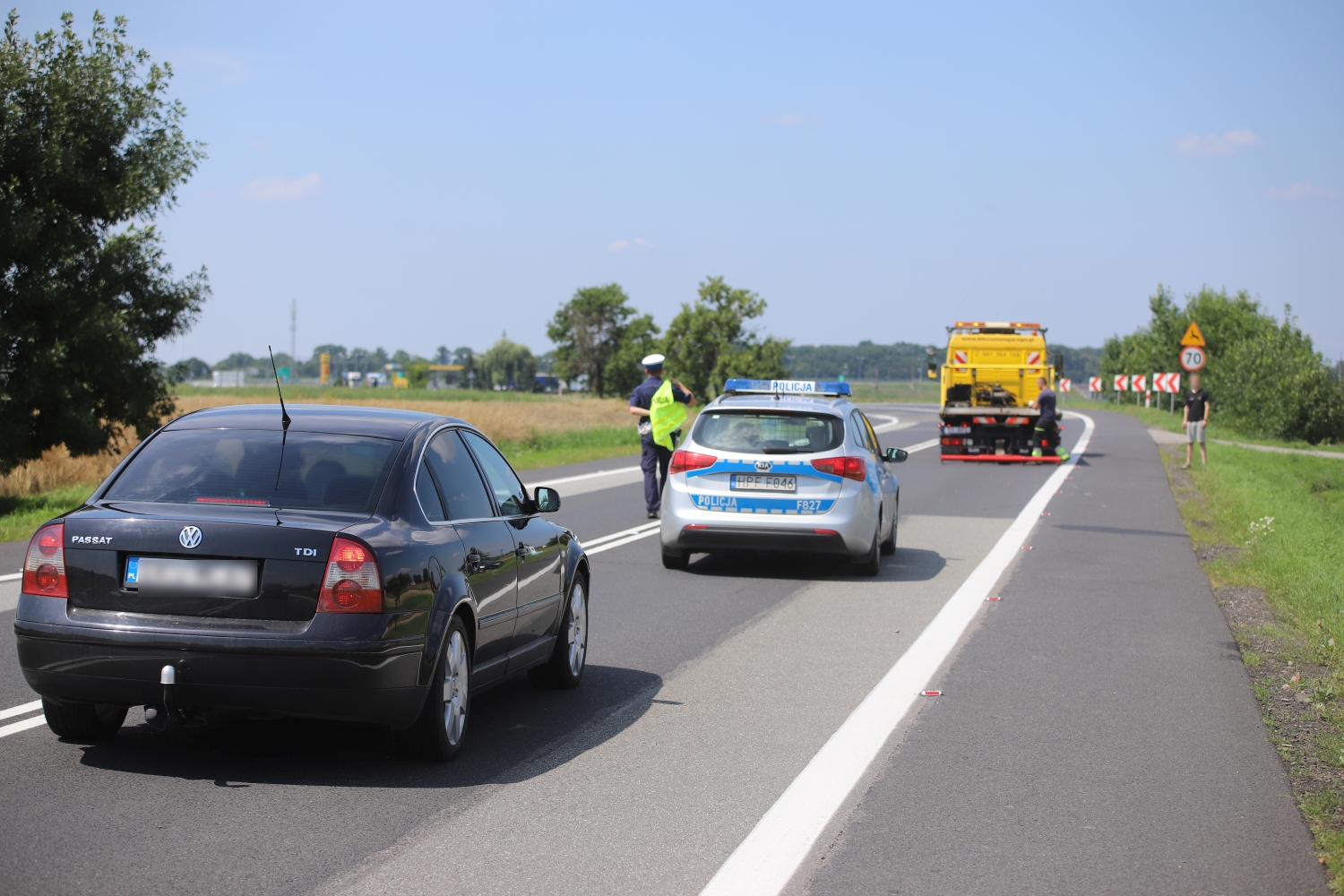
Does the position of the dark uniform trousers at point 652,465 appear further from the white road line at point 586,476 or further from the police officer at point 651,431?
the white road line at point 586,476

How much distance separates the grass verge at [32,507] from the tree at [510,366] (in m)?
175

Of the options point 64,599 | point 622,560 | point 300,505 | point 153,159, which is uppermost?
point 153,159

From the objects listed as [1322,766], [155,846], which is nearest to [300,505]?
[155,846]

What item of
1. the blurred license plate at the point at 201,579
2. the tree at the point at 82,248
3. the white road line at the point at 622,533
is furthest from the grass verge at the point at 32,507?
the blurred license plate at the point at 201,579

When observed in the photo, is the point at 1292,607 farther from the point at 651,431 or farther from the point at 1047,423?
the point at 1047,423

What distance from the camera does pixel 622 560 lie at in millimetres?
12898

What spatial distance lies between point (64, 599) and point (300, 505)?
0.95 m

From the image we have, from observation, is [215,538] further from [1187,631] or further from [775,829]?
[1187,631]

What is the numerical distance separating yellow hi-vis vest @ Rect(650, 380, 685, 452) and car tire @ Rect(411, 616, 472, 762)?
9.67 meters

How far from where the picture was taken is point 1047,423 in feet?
96.6

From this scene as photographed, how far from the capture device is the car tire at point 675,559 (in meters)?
12.2

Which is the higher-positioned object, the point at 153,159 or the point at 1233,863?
the point at 153,159

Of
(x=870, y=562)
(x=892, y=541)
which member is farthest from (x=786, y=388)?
(x=870, y=562)

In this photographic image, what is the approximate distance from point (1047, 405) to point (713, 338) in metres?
87.1
